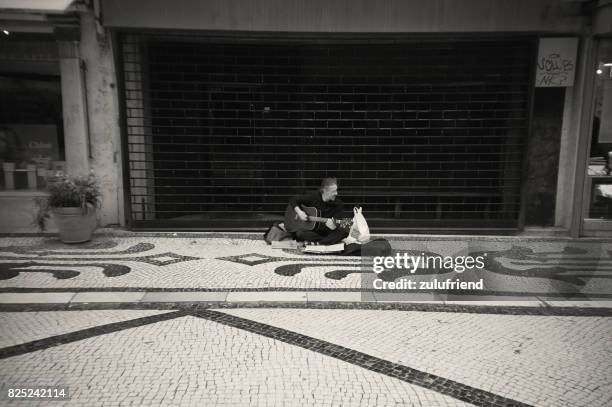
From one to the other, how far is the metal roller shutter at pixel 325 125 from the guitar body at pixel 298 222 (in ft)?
4.38

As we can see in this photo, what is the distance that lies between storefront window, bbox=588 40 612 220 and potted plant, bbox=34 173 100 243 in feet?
29.4

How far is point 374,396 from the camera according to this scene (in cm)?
332

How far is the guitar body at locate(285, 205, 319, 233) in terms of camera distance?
732 cm

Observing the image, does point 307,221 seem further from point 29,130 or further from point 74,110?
point 29,130

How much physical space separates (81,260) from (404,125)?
6.05m

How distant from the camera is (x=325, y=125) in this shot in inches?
340

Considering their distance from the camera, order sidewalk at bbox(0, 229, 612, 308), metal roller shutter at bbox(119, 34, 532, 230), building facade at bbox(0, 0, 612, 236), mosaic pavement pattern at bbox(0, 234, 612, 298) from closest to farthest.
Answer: sidewalk at bbox(0, 229, 612, 308), mosaic pavement pattern at bbox(0, 234, 612, 298), building facade at bbox(0, 0, 612, 236), metal roller shutter at bbox(119, 34, 532, 230)

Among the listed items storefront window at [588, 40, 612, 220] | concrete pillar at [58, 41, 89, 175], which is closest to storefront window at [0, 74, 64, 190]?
concrete pillar at [58, 41, 89, 175]

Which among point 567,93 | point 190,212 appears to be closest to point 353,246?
point 190,212

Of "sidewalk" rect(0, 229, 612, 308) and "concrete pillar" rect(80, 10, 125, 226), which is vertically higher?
"concrete pillar" rect(80, 10, 125, 226)

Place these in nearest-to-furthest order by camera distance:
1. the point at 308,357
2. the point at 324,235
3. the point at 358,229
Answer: the point at 308,357 → the point at 358,229 → the point at 324,235

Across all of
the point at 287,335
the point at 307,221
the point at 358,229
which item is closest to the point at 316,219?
the point at 307,221

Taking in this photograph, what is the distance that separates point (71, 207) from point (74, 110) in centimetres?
194

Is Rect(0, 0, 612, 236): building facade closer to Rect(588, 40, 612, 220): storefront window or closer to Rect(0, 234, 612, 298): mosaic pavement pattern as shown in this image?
Rect(588, 40, 612, 220): storefront window
